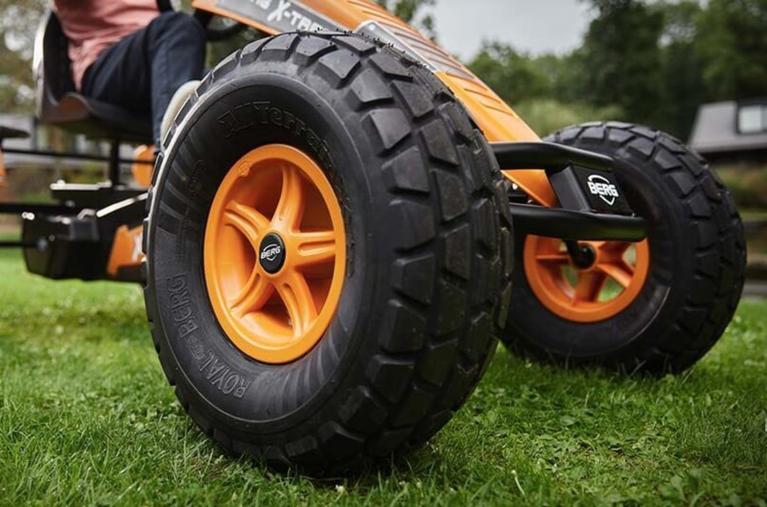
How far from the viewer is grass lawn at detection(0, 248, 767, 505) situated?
5.28 ft

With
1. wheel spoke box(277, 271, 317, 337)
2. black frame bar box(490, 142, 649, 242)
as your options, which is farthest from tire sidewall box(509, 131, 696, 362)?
wheel spoke box(277, 271, 317, 337)

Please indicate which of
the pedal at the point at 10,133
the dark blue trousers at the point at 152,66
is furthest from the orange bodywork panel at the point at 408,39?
the pedal at the point at 10,133

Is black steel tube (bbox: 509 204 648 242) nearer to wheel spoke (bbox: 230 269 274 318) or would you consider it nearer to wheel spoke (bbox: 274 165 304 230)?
wheel spoke (bbox: 274 165 304 230)

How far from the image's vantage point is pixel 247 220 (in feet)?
6.49

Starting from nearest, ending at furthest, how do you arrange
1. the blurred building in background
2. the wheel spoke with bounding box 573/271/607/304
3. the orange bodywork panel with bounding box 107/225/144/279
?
the wheel spoke with bounding box 573/271/607/304 < the orange bodywork panel with bounding box 107/225/144/279 < the blurred building in background

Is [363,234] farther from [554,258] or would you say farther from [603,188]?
[554,258]

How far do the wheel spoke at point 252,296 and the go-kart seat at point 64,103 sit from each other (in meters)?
2.03

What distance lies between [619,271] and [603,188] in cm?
95

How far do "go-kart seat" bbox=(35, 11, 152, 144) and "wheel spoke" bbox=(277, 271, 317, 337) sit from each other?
2146 millimetres

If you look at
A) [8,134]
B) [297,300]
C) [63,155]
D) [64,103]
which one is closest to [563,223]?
[297,300]

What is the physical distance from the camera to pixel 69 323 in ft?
15.0

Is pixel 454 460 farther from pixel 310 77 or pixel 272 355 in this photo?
pixel 310 77

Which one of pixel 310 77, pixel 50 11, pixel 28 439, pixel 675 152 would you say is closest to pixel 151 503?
pixel 28 439

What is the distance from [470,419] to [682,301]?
0.95m
